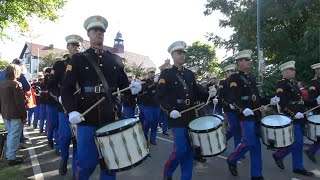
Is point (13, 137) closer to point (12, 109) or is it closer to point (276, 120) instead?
point (12, 109)

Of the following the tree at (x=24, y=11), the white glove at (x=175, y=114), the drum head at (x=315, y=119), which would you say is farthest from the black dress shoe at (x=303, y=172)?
the tree at (x=24, y=11)

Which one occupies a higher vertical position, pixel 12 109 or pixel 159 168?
pixel 12 109

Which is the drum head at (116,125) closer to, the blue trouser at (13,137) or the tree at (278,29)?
the blue trouser at (13,137)

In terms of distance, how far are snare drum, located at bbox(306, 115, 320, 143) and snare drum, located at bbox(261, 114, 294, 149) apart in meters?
1.07

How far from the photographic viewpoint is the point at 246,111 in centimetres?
652

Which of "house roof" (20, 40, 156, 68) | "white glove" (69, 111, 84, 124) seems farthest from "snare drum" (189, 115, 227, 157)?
"house roof" (20, 40, 156, 68)

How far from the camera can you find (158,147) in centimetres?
1044

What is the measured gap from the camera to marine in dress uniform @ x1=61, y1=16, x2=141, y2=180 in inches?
175

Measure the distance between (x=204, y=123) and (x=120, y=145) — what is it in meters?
2.13

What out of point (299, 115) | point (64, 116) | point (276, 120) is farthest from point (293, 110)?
point (64, 116)

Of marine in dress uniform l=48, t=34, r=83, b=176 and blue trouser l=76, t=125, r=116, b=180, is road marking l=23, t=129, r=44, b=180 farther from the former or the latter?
blue trouser l=76, t=125, r=116, b=180

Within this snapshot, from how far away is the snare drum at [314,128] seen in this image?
7.58 metres

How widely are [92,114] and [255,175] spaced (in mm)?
3331

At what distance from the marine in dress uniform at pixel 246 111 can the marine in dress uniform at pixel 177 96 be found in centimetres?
100
